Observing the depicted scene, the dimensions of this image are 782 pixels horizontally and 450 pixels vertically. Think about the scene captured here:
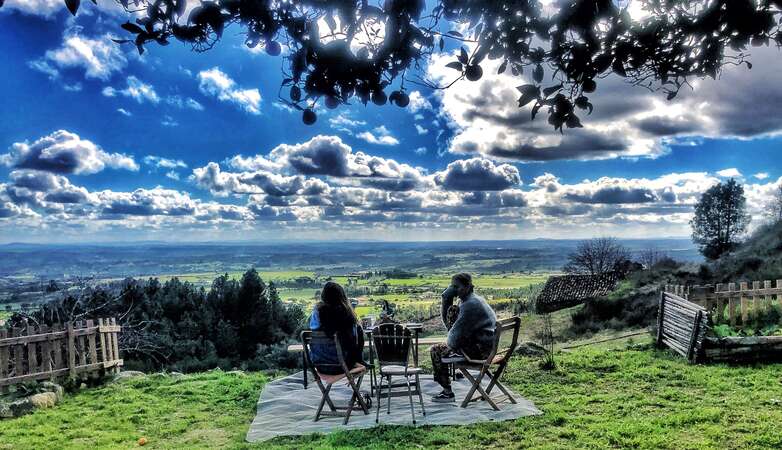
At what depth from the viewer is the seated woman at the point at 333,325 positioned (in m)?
7.36

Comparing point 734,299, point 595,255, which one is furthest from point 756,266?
point 595,255

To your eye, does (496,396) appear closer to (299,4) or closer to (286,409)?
(286,409)

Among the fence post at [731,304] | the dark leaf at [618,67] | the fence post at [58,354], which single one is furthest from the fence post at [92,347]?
the fence post at [731,304]

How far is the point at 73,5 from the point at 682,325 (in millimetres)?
11112

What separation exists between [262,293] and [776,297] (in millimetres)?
18891

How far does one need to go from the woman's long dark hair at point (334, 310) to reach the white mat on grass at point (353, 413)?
4.18 feet

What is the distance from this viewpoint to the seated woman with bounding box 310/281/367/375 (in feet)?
24.2

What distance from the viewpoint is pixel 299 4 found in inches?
136

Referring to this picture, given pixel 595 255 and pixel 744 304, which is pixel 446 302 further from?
pixel 595 255

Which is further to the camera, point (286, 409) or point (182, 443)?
point (286, 409)

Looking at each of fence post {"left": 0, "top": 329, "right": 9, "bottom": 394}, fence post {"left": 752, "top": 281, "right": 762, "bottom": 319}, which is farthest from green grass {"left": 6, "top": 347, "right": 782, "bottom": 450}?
fence post {"left": 752, "top": 281, "right": 762, "bottom": 319}

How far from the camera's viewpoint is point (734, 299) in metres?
12.1

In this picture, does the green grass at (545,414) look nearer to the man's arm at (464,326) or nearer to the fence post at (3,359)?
the man's arm at (464,326)

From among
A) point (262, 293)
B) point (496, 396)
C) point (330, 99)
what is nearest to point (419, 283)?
point (262, 293)
